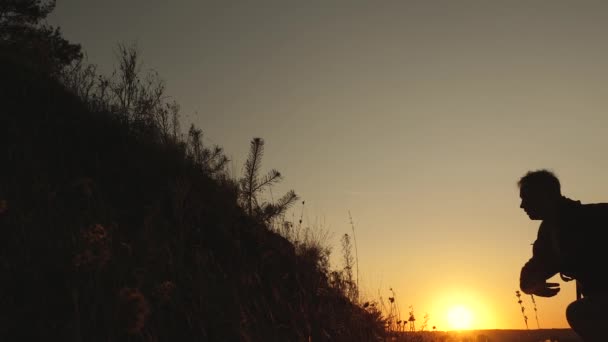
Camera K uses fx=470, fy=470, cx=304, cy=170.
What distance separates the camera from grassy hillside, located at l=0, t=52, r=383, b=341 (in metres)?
2.81

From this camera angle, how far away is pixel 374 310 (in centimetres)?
689

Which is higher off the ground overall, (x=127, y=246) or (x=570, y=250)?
(x=570, y=250)

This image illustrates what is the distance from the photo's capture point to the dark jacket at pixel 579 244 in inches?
117

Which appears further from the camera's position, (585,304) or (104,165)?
(104,165)

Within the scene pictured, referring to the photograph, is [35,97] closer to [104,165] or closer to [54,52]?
[104,165]

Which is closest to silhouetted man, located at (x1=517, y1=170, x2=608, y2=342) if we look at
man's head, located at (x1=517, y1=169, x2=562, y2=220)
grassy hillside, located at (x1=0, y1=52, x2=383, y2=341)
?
man's head, located at (x1=517, y1=169, x2=562, y2=220)

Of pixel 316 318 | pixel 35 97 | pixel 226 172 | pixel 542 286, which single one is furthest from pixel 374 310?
pixel 35 97

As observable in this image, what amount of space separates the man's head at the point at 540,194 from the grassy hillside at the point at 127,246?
2.03 meters

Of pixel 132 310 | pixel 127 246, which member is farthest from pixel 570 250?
pixel 127 246

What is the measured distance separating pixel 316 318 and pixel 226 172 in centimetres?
361

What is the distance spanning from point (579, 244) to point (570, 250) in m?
0.08

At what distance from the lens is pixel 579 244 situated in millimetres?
3025

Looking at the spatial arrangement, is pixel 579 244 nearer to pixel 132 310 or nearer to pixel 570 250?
pixel 570 250

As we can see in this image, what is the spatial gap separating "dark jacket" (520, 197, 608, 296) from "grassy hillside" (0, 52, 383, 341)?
6.60 ft
